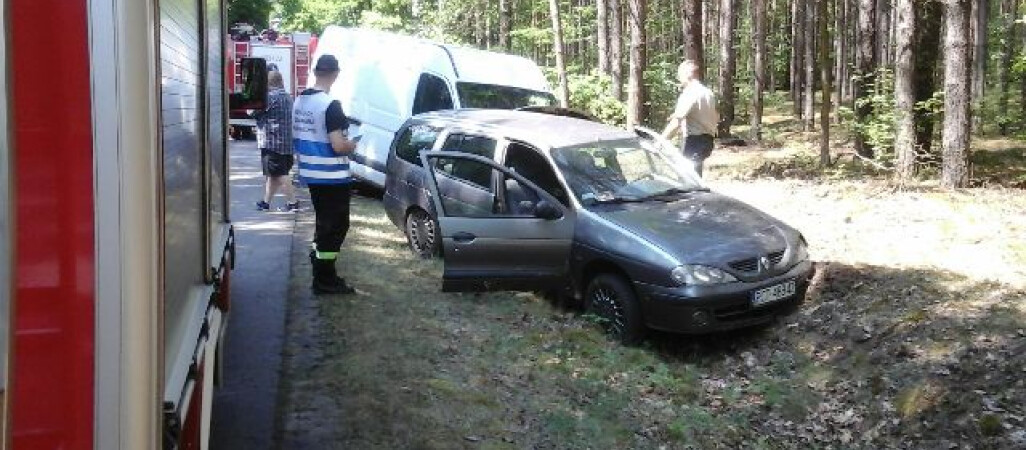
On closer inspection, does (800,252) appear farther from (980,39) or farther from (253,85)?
(980,39)

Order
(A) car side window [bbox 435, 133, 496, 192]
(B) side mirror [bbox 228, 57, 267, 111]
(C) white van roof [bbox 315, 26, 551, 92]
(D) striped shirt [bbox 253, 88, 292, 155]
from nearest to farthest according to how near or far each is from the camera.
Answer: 1. (B) side mirror [bbox 228, 57, 267, 111]
2. (A) car side window [bbox 435, 133, 496, 192]
3. (D) striped shirt [bbox 253, 88, 292, 155]
4. (C) white van roof [bbox 315, 26, 551, 92]

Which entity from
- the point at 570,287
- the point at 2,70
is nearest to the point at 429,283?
the point at 570,287

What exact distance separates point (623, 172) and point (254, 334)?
134 inches

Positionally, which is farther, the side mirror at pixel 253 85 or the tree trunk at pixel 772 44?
the tree trunk at pixel 772 44

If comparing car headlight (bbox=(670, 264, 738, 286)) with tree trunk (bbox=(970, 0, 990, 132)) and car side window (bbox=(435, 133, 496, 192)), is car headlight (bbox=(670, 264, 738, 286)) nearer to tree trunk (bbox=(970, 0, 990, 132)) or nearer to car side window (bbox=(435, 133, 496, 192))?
car side window (bbox=(435, 133, 496, 192))

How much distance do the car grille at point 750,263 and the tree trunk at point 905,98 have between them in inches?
213

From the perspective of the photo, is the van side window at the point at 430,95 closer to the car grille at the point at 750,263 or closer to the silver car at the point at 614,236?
the silver car at the point at 614,236

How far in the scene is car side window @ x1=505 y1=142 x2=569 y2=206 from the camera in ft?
25.4

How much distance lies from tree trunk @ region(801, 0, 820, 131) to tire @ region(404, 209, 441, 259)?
59.4 feet

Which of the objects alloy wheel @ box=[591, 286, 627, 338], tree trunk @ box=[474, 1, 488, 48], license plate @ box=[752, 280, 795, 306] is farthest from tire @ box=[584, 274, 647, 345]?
tree trunk @ box=[474, 1, 488, 48]

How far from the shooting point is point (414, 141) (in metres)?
9.80

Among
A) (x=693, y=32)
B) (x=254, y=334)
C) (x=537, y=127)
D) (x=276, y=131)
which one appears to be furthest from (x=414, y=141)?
(x=693, y=32)

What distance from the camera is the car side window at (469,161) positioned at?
325 inches

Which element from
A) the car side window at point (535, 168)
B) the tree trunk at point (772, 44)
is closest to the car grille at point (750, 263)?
the car side window at point (535, 168)
